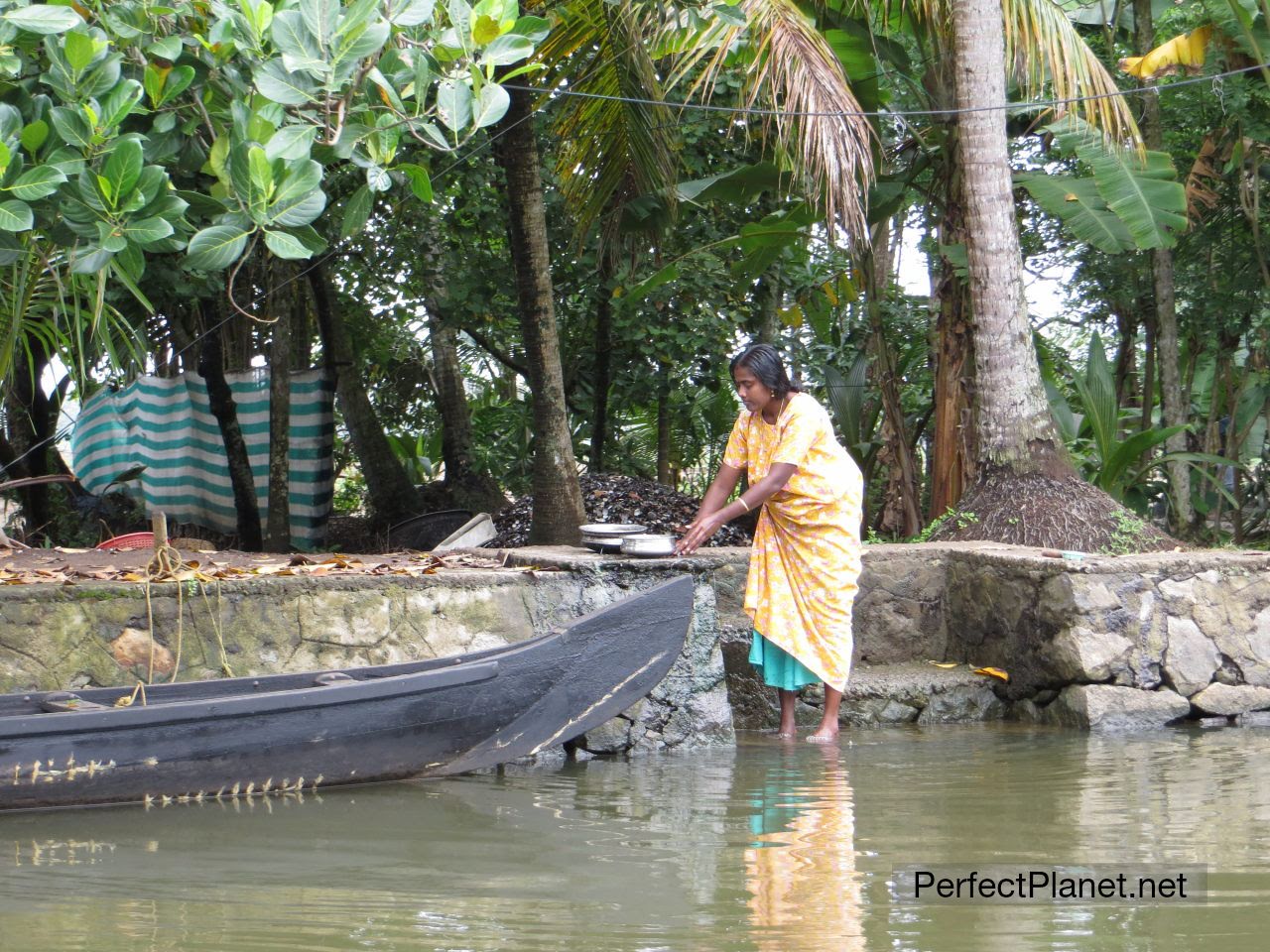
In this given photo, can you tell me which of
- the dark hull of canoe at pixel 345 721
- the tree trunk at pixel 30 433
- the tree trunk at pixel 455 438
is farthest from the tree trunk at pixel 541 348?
the tree trunk at pixel 30 433

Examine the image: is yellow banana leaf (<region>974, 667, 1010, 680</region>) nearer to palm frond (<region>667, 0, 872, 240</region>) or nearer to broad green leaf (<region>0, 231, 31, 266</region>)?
palm frond (<region>667, 0, 872, 240</region>)

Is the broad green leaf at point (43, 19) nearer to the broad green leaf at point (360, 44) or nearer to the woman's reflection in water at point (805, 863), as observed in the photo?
the broad green leaf at point (360, 44)

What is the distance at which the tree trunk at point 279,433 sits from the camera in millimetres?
10250

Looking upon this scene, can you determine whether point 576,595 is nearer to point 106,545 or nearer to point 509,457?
point 106,545

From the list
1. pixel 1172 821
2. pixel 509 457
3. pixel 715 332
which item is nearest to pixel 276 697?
pixel 1172 821

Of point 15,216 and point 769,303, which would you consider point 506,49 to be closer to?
point 15,216

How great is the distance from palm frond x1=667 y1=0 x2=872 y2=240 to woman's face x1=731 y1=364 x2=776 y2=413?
164 cm

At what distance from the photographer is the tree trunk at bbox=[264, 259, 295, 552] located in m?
10.2

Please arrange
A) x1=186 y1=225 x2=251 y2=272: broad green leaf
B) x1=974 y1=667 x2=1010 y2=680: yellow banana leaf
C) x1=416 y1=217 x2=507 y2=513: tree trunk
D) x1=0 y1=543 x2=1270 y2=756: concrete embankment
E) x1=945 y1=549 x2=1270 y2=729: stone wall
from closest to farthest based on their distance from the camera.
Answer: x1=186 y1=225 x2=251 y2=272: broad green leaf, x1=0 y1=543 x2=1270 y2=756: concrete embankment, x1=945 y1=549 x2=1270 y2=729: stone wall, x1=974 y1=667 x2=1010 y2=680: yellow banana leaf, x1=416 y1=217 x2=507 y2=513: tree trunk

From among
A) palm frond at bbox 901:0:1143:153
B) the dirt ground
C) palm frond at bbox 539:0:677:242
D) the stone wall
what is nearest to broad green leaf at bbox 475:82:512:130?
the dirt ground

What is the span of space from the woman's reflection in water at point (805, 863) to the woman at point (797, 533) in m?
0.59

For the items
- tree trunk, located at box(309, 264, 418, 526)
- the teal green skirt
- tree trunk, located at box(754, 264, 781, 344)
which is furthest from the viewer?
tree trunk, located at box(309, 264, 418, 526)

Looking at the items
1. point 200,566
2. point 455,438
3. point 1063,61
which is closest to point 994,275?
point 1063,61

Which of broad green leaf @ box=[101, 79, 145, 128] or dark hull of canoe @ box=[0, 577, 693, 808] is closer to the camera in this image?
broad green leaf @ box=[101, 79, 145, 128]
